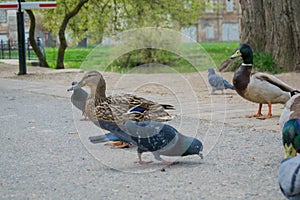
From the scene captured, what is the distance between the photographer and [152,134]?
4.85m

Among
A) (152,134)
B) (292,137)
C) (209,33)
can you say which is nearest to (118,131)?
(152,134)

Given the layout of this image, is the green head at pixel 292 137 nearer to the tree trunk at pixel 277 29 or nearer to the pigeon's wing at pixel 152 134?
the pigeon's wing at pixel 152 134

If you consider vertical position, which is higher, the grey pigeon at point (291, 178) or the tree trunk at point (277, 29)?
the tree trunk at point (277, 29)

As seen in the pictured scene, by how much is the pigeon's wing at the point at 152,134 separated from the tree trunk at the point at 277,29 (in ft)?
26.5

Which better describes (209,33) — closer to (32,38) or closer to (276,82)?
(32,38)

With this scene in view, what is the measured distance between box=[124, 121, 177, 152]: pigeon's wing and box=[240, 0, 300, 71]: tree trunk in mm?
8084

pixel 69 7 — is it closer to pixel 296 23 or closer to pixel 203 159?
pixel 296 23

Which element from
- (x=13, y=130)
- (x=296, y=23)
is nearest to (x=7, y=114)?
(x=13, y=130)

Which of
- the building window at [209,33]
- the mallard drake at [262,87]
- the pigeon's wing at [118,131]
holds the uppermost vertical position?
the mallard drake at [262,87]

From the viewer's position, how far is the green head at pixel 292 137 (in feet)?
13.3

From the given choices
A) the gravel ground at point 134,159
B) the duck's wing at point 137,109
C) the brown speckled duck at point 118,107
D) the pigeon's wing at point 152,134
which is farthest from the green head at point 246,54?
the pigeon's wing at point 152,134

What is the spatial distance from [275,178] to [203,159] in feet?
2.86

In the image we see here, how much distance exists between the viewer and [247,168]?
503 centimetres

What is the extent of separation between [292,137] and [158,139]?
3.79 ft
